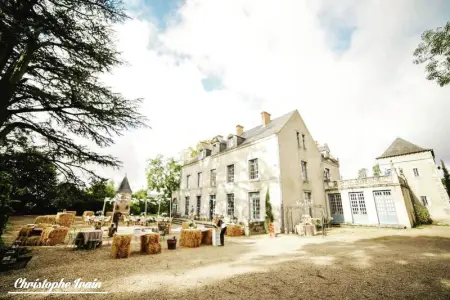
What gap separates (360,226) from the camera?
16.4 m

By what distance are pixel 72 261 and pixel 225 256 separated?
5.08 meters

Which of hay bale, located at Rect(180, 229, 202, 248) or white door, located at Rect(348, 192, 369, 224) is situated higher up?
white door, located at Rect(348, 192, 369, 224)

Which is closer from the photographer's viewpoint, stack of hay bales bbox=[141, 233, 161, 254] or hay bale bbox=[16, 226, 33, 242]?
stack of hay bales bbox=[141, 233, 161, 254]

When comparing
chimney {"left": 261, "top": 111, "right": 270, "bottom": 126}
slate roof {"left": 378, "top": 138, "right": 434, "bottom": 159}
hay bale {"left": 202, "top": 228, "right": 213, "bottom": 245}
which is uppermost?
chimney {"left": 261, "top": 111, "right": 270, "bottom": 126}

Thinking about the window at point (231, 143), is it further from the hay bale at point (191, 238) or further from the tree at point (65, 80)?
the tree at point (65, 80)

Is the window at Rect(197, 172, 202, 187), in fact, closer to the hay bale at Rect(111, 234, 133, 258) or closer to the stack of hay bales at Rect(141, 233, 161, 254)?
the stack of hay bales at Rect(141, 233, 161, 254)

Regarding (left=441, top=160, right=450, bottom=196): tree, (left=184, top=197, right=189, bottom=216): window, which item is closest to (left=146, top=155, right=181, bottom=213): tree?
(left=184, top=197, right=189, bottom=216): window

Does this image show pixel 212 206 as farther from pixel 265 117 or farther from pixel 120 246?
pixel 120 246

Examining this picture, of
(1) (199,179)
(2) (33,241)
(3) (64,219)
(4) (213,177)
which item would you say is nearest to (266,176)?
(4) (213,177)

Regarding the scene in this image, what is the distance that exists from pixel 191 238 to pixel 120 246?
303cm

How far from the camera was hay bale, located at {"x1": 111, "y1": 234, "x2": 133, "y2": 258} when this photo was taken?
7066mm

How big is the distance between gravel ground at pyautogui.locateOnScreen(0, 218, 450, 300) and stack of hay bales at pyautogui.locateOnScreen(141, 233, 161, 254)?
1.32ft

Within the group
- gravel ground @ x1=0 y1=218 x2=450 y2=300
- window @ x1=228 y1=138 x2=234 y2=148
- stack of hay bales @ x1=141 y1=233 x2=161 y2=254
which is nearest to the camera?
gravel ground @ x1=0 y1=218 x2=450 y2=300

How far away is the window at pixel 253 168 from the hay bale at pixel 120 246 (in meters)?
10.4
